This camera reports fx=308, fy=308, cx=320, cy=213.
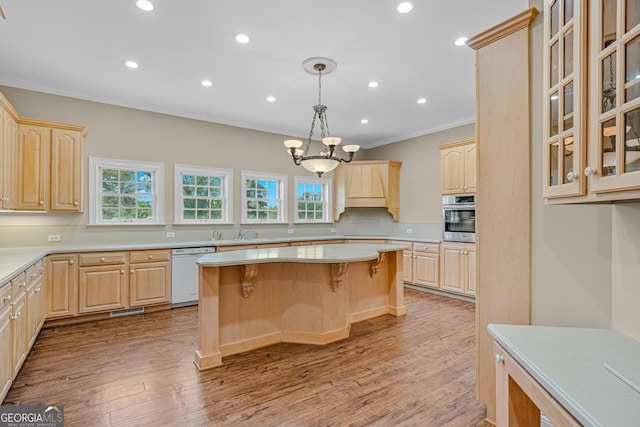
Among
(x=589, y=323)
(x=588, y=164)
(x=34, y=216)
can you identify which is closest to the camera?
(x=588, y=164)

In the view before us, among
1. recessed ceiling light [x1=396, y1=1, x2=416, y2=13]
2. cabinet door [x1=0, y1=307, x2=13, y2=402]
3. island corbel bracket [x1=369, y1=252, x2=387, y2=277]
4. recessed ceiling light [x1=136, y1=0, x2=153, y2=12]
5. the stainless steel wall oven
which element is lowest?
cabinet door [x1=0, y1=307, x2=13, y2=402]

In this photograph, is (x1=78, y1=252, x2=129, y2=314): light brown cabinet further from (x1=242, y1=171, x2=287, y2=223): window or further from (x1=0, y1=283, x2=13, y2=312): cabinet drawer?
(x1=242, y1=171, x2=287, y2=223): window

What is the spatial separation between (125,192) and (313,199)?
11.6 feet

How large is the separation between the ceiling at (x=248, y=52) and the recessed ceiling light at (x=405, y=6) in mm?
50

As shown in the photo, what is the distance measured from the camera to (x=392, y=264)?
13.9 ft

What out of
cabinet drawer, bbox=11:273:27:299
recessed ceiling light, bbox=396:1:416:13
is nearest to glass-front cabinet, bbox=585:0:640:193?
recessed ceiling light, bbox=396:1:416:13

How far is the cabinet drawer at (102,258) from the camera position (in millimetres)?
3889

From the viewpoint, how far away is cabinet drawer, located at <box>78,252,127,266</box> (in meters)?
3.89

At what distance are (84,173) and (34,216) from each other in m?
0.80

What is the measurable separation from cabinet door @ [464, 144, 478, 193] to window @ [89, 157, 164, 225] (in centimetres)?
490

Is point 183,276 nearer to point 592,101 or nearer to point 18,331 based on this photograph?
point 18,331

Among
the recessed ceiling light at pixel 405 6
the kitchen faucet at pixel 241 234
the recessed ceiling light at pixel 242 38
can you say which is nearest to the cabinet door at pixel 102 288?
the kitchen faucet at pixel 241 234

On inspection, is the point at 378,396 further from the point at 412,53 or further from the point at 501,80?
the point at 412,53

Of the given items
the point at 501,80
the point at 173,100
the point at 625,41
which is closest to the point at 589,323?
the point at 625,41
